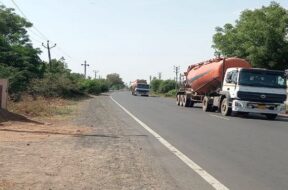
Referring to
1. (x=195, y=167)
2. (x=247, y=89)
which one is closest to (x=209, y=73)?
(x=247, y=89)

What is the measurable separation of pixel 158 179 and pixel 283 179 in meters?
2.15

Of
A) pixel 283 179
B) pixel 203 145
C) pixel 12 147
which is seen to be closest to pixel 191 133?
pixel 203 145

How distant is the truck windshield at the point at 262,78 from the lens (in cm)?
2689

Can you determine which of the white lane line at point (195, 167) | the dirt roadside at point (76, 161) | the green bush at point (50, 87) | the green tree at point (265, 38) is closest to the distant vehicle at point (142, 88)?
the green bush at point (50, 87)

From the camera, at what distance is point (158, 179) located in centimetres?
895

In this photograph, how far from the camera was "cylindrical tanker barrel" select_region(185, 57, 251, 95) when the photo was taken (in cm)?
3069

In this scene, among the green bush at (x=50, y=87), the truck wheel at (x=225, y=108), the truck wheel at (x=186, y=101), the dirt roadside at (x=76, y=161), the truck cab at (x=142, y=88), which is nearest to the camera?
the dirt roadside at (x=76, y=161)

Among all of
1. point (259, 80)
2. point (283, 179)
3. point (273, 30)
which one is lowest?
point (283, 179)

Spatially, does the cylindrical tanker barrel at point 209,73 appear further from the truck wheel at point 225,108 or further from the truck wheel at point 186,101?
the truck wheel at point 225,108

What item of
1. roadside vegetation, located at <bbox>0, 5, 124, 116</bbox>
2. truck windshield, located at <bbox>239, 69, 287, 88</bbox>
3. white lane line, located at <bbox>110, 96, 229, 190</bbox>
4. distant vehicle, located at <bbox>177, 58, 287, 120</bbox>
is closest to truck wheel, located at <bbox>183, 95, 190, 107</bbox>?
distant vehicle, located at <bbox>177, 58, 287, 120</bbox>

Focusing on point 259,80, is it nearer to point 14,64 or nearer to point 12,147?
point 12,147

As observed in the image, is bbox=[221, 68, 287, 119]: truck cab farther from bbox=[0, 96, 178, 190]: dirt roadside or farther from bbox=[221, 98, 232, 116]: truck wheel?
bbox=[0, 96, 178, 190]: dirt roadside

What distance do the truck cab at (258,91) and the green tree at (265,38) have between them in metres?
23.9

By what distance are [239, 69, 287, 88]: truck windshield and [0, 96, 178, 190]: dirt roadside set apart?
446 inches
